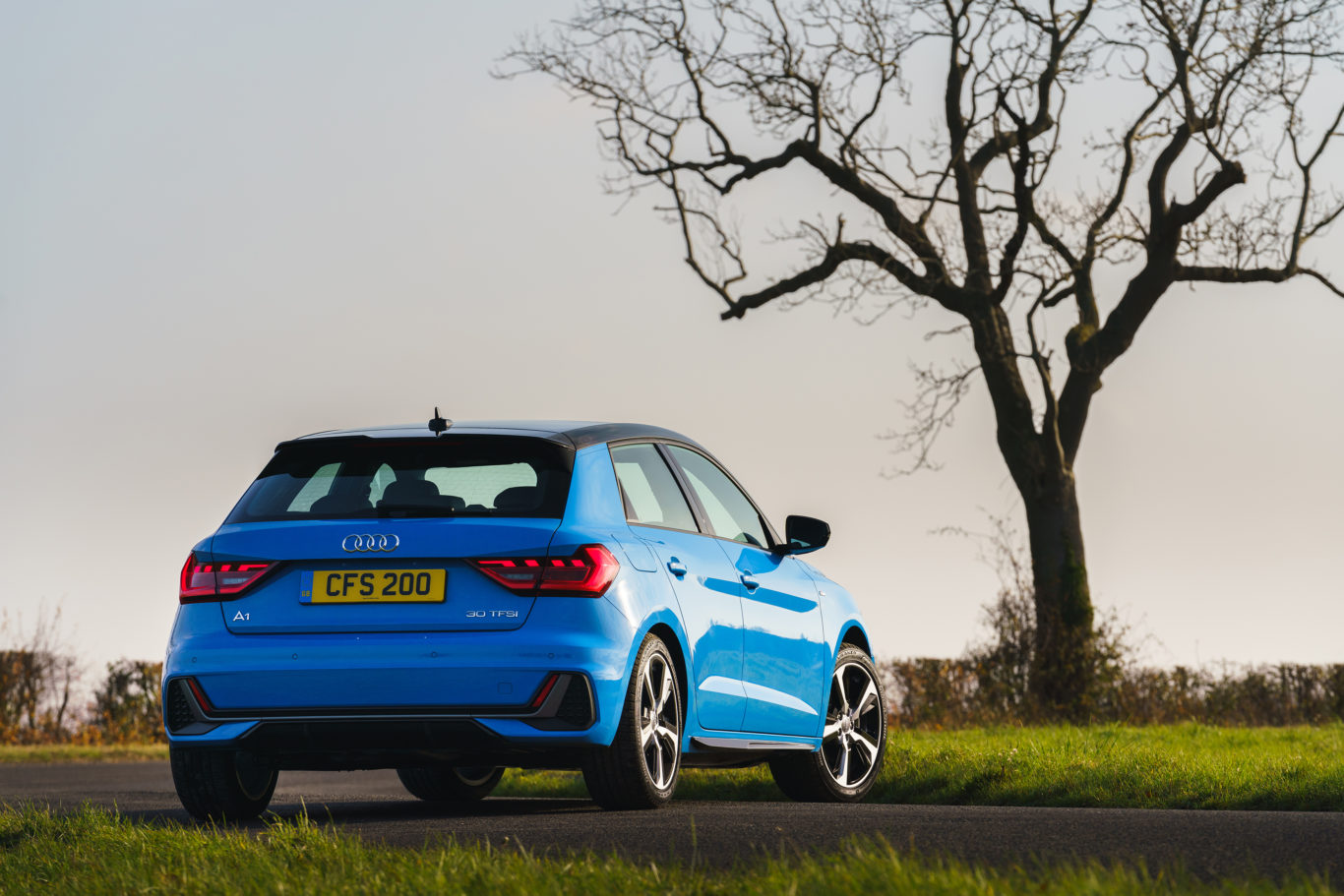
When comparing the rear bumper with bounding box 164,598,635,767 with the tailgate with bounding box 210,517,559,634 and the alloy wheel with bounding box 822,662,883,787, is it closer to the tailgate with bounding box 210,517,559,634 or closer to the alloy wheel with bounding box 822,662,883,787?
the tailgate with bounding box 210,517,559,634

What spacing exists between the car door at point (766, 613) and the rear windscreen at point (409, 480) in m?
1.25

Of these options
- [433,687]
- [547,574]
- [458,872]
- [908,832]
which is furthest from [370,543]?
[908,832]

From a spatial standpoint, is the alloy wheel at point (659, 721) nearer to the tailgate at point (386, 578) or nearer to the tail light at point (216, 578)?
the tailgate at point (386, 578)

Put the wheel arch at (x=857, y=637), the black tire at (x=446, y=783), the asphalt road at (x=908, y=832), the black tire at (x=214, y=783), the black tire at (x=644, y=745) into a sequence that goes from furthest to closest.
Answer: the black tire at (x=446, y=783), the wheel arch at (x=857, y=637), the black tire at (x=214, y=783), the black tire at (x=644, y=745), the asphalt road at (x=908, y=832)

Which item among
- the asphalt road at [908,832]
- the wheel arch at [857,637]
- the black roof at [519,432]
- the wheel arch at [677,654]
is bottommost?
the asphalt road at [908,832]

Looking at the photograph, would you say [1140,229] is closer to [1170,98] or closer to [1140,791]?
[1170,98]

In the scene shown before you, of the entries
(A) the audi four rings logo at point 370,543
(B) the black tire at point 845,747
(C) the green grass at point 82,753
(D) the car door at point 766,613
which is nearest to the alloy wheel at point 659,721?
(D) the car door at point 766,613

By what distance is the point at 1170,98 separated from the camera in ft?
69.3

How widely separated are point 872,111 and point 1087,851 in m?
16.8

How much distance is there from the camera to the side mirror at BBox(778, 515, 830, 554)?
8773mm

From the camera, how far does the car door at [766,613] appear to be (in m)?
8.21

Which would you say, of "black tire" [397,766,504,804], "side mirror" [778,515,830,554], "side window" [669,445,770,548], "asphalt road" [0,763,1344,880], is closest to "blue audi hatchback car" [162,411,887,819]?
"asphalt road" [0,763,1344,880]

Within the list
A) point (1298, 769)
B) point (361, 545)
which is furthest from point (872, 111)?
point (361, 545)

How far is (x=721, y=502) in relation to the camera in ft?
28.8
